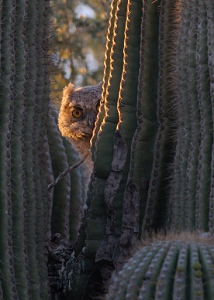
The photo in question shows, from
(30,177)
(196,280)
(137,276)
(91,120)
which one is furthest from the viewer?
(91,120)

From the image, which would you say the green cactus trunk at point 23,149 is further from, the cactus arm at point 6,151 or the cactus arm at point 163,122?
the cactus arm at point 163,122

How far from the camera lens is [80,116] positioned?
15.3ft

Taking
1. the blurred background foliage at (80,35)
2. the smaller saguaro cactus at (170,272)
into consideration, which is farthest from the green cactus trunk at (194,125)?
the blurred background foliage at (80,35)

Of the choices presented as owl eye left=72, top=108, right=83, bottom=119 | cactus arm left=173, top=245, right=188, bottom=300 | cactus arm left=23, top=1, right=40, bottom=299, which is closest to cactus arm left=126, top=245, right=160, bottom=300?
cactus arm left=173, top=245, right=188, bottom=300

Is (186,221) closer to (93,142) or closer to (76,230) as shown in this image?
(93,142)

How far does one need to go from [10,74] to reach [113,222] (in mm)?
799

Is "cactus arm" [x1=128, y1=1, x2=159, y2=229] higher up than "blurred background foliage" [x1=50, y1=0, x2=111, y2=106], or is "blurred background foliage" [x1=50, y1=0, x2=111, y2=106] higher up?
"blurred background foliage" [x1=50, y1=0, x2=111, y2=106]

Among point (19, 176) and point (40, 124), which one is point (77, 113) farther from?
point (19, 176)

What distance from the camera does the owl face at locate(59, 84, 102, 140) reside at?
4.57 metres

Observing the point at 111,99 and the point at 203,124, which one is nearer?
the point at 203,124

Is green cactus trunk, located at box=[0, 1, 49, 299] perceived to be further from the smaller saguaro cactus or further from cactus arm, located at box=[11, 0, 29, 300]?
the smaller saguaro cactus

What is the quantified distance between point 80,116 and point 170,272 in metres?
2.62

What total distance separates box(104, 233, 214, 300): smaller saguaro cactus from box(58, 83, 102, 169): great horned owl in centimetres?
229

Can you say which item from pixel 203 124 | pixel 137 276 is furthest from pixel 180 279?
pixel 203 124
